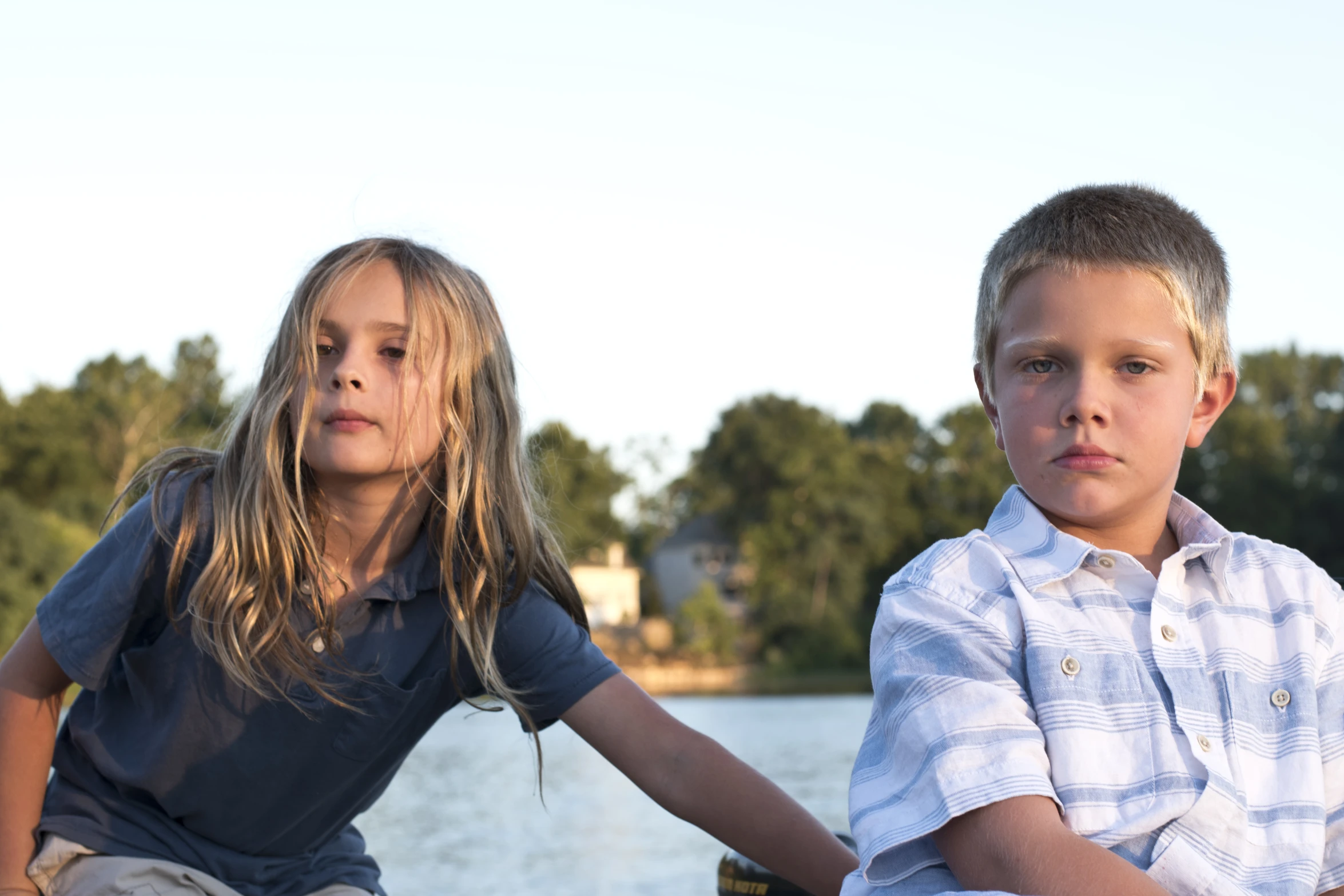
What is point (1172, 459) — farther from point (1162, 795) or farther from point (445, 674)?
point (445, 674)

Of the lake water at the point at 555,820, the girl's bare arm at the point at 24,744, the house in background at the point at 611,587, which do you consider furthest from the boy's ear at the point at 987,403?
the house in background at the point at 611,587

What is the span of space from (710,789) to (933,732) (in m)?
0.90

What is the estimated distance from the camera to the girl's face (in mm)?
2477

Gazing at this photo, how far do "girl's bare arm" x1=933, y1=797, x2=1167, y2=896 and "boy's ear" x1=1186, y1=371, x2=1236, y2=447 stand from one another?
0.69 metres

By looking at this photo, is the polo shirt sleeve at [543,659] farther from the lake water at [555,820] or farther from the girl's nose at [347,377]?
the lake water at [555,820]

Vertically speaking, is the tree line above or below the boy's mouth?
below

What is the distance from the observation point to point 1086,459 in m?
1.78

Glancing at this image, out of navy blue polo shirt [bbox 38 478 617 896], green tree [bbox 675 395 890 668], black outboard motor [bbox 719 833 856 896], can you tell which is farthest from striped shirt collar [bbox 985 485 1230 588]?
green tree [bbox 675 395 890 668]

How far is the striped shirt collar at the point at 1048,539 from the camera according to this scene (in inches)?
68.2

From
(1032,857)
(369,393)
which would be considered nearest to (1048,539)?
(1032,857)

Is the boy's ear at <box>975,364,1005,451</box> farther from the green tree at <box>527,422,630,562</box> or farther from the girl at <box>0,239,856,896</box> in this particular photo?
the green tree at <box>527,422,630,562</box>

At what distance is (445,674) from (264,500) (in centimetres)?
48

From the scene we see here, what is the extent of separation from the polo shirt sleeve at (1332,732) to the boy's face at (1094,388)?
305 millimetres

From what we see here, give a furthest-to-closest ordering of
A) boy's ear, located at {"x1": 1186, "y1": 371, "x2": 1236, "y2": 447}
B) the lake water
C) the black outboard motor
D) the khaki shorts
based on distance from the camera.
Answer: the lake water < the black outboard motor < the khaki shorts < boy's ear, located at {"x1": 1186, "y1": 371, "x2": 1236, "y2": 447}
